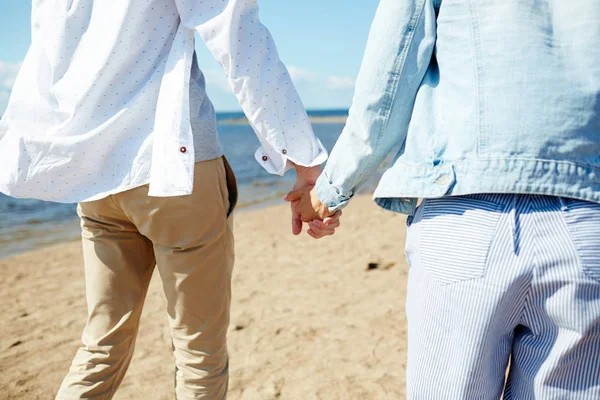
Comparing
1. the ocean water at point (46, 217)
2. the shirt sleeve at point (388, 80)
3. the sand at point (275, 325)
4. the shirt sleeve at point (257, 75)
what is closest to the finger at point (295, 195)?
the shirt sleeve at point (257, 75)

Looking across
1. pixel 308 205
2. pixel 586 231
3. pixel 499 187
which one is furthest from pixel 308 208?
pixel 586 231

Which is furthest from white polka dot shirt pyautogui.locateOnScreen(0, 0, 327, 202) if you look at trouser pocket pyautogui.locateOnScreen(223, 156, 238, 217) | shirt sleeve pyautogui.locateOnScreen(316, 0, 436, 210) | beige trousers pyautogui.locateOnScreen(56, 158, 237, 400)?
shirt sleeve pyautogui.locateOnScreen(316, 0, 436, 210)

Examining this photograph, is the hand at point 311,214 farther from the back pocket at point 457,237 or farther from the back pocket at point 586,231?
the back pocket at point 586,231

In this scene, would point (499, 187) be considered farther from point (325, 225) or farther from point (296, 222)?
point (296, 222)

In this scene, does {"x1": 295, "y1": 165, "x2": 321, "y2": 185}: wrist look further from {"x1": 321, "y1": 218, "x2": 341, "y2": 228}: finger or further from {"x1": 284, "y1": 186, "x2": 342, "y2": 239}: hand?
{"x1": 321, "y1": 218, "x2": 341, "y2": 228}: finger

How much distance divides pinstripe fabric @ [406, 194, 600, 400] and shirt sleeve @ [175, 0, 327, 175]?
1.97 feet

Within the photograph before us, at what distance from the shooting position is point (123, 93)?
5.42 ft

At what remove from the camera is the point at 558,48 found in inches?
44.6

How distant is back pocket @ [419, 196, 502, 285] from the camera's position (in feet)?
3.81

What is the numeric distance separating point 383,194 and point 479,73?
34 centimetres

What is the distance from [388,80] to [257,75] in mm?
497

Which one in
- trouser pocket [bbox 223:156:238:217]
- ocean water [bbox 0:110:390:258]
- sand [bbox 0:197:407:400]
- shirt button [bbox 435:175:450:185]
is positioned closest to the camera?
shirt button [bbox 435:175:450:185]

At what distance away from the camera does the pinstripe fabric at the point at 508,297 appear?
112 cm

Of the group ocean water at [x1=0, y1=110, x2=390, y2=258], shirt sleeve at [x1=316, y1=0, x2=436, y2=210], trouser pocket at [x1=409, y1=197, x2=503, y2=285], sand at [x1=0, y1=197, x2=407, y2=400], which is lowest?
ocean water at [x1=0, y1=110, x2=390, y2=258]
